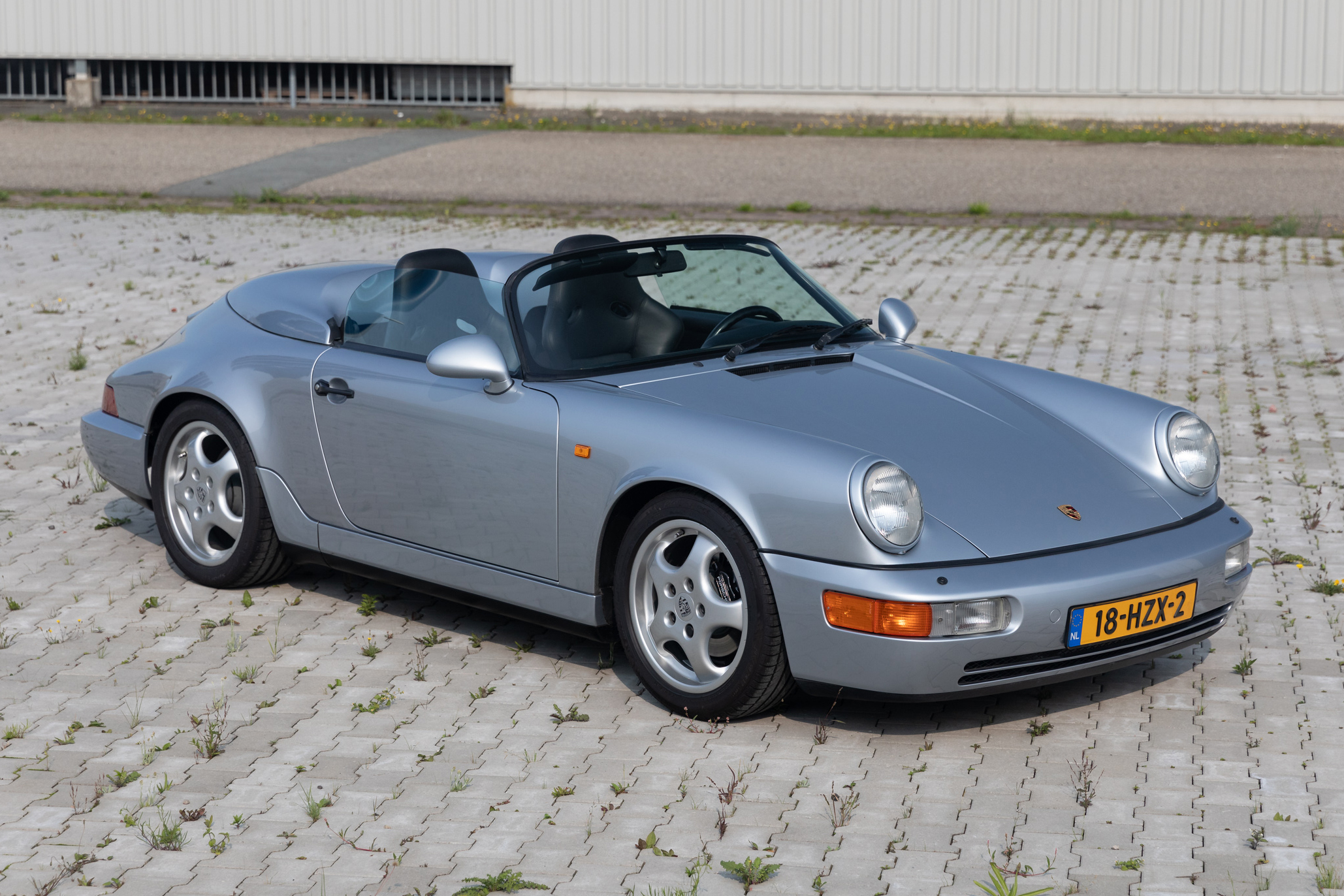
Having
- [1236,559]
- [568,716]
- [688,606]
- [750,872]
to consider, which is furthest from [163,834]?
[1236,559]

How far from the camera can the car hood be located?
167 inches

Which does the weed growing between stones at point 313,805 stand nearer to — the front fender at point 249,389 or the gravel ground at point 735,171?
the front fender at point 249,389

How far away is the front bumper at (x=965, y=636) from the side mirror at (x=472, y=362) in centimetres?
113

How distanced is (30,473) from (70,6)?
72.4ft

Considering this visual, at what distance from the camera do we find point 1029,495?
14.3 ft

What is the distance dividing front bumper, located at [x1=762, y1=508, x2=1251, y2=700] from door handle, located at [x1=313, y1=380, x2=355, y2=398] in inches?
71.8

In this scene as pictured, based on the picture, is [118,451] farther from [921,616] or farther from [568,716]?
[921,616]

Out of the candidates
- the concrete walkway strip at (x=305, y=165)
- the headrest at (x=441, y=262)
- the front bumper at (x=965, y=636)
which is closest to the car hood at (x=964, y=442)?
the front bumper at (x=965, y=636)

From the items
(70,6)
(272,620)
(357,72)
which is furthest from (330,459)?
(70,6)

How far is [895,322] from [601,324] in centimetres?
122

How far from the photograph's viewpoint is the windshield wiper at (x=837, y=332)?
16.8 feet

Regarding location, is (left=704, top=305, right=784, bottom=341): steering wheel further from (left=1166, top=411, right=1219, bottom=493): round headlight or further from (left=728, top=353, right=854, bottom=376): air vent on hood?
(left=1166, top=411, right=1219, bottom=493): round headlight

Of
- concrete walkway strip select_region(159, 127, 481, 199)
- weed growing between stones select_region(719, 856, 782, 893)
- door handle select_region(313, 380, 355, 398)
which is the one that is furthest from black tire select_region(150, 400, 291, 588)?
concrete walkway strip select_region(159, 127, 481, 199)

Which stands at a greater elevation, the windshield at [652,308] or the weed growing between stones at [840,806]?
the windshield at [652,308]
